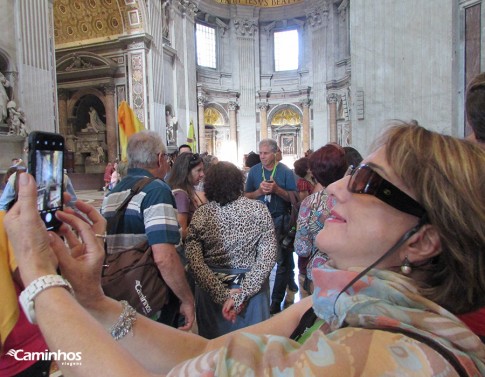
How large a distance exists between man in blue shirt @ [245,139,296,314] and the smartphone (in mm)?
3071

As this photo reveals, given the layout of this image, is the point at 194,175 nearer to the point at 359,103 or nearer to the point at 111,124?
the point at 359,103

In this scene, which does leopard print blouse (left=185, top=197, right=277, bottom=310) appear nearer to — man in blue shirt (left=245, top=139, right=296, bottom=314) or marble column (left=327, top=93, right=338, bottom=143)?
man in blue shirt (left=245, top=139, right=296, bottom=314)

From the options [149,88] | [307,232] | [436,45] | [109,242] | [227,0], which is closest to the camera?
[109,242]

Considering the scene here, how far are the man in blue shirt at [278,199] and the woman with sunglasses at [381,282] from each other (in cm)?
320

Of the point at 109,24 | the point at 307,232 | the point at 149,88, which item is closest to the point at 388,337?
the point at 307,232

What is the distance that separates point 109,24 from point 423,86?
1306cm

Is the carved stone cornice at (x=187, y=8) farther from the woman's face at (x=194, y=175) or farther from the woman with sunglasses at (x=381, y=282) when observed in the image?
Answer: the woman with sunglasses at (x=381, y=282)

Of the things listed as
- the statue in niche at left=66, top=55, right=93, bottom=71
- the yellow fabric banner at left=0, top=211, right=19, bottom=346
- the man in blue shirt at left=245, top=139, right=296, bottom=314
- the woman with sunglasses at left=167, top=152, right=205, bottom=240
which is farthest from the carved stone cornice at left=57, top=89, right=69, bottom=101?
the yellow fabric banner at left=0, top=211, right=19, bottom=346

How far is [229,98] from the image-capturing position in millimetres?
23625

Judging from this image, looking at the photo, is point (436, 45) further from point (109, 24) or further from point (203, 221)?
point (109, 24)

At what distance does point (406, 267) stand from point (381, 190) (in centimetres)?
19

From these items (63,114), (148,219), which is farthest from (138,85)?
(148,219)

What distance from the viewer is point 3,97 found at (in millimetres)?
7980

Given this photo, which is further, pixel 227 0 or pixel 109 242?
pixel 227 0
